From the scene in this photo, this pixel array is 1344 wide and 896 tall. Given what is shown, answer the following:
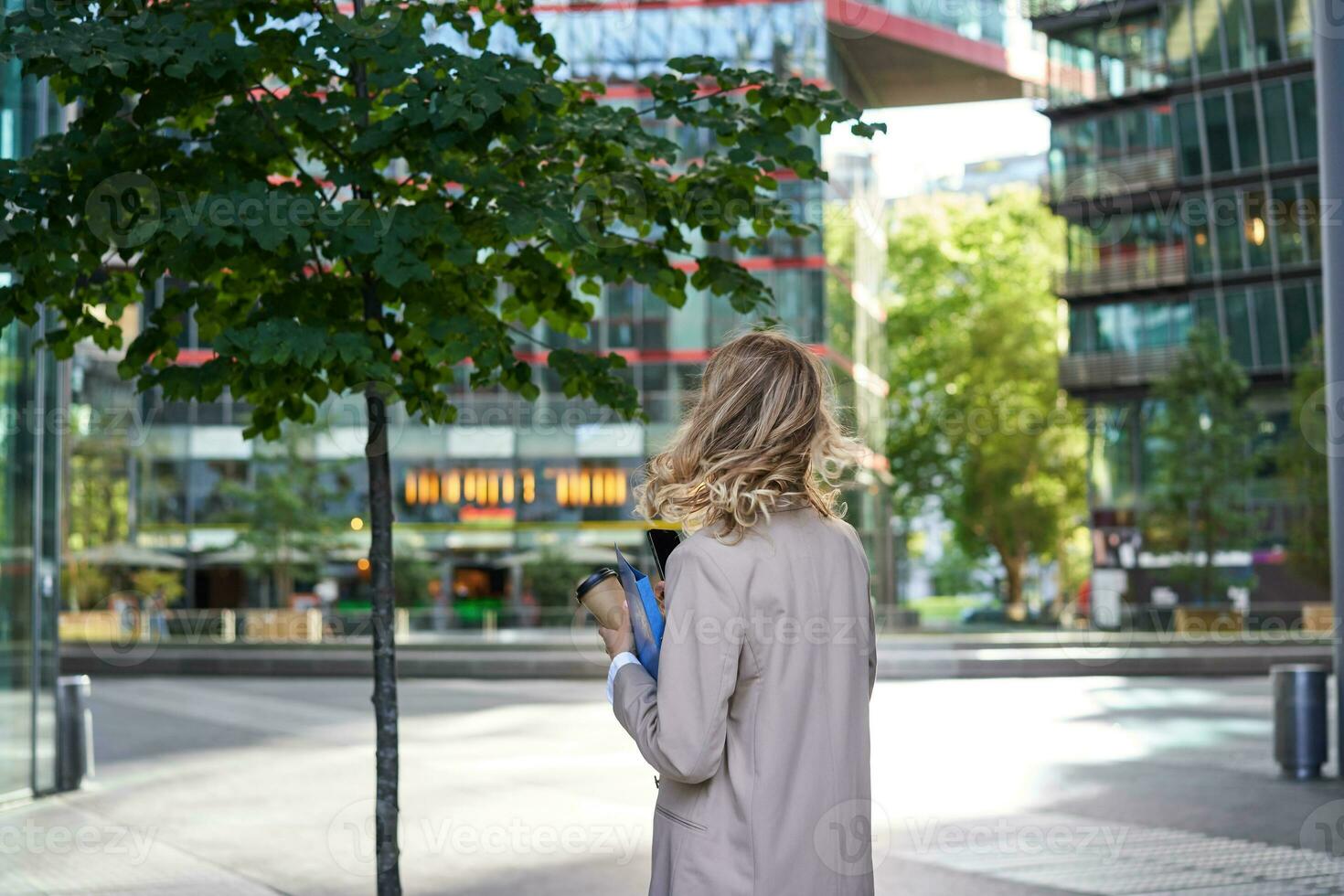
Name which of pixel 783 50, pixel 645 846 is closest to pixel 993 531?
pixel 783 50

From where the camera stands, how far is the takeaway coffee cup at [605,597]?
304cm

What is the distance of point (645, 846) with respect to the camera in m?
8.77

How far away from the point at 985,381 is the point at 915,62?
11.1 meters

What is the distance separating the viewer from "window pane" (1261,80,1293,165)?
40.4m

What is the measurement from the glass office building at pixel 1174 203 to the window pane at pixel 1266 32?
0.04 meters

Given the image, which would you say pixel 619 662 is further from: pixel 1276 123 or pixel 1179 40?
pixel 1179 40

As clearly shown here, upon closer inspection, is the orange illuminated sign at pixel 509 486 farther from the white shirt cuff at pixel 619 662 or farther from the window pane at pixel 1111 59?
the white shirt cuff at pixel 619 662

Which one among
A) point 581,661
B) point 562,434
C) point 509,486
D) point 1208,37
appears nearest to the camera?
point 581,661

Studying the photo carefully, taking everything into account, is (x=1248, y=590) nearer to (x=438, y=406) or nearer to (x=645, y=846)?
(x=645, y=846)

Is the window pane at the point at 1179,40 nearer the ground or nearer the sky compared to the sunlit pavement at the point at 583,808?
nearer the sky

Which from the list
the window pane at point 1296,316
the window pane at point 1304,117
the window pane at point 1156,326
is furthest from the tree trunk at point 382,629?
the window pane at point 1156,326

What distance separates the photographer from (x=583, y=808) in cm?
1011

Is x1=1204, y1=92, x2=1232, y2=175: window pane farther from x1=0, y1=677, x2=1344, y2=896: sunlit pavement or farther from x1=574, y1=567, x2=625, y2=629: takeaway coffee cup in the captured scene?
x1=574, y1=567, x2=625, y2=629: takeaway coffee cup

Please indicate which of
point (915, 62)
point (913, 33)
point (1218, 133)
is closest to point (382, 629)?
point (1218, 133)
